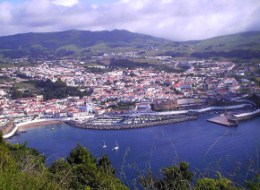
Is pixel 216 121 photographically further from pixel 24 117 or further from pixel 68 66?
pixel 68 66

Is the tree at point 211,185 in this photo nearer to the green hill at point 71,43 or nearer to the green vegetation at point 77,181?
the green vegetation at point 77,181

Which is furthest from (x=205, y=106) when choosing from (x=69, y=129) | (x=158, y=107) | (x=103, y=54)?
(x=103, y=54)

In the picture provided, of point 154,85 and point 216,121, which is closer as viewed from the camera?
point 216,121

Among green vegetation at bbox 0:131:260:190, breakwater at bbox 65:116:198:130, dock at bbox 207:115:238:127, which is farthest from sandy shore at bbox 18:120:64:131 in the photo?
green vegetation at bbox 0:131:260:190

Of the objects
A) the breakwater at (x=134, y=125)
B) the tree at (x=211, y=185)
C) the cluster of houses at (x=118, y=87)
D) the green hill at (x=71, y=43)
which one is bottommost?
the green hill at (x=71, y=43)

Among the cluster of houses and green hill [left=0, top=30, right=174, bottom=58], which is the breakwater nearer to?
the cluster of houses

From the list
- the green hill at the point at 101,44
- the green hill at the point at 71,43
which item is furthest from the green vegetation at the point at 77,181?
the green hill at the point at 71,43
